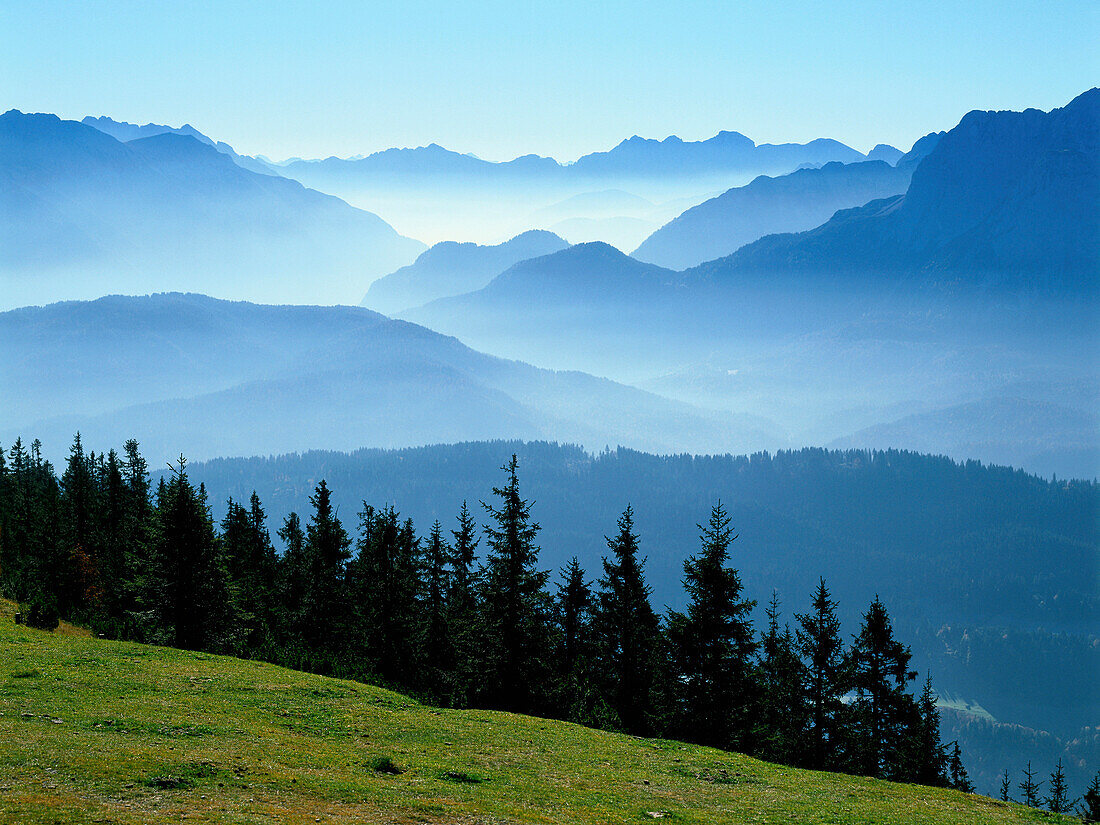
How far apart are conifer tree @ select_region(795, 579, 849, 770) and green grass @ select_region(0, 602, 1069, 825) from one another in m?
8.44

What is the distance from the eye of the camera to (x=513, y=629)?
46.3m

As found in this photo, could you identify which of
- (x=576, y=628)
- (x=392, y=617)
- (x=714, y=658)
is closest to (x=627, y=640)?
(x=576, y=628)

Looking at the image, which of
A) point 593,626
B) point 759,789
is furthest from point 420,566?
point 759,789

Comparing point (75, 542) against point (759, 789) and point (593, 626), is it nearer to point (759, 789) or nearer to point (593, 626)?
point (593, 626)

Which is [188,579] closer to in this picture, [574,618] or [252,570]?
[574,618]

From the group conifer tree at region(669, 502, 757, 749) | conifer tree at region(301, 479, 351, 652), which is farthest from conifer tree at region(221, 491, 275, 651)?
conifer tree at region(669, 502, 757, 749)

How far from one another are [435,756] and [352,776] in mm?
5017

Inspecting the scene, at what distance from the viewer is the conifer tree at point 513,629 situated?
4638 centimetres

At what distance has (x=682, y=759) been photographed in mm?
35188

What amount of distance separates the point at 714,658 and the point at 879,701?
12.0 m

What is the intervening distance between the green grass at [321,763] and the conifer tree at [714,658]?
675cm

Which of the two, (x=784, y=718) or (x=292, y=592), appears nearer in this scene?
(x=784, y=718)

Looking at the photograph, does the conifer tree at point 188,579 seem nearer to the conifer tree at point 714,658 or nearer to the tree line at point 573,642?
the tree line at point 573,642

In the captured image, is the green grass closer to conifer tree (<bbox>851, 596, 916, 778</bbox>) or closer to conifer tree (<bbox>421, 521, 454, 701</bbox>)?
conifer tree (<bbox>851, 596, 916, 778</bbox>)
